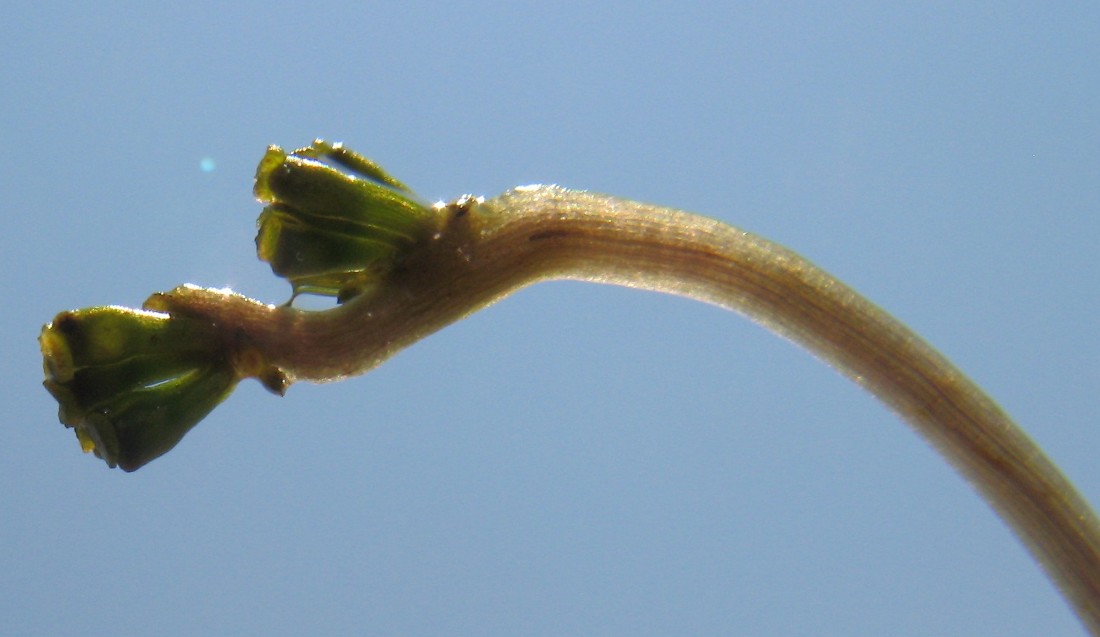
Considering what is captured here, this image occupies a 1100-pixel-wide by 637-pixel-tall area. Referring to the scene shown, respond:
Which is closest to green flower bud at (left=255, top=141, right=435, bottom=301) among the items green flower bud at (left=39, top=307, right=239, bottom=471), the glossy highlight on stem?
the glossy highlight on stem

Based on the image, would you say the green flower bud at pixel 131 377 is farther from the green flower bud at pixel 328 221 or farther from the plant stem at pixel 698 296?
the green flower bud at pixel 328 221

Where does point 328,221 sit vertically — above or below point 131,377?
above

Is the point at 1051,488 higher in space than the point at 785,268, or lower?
lower

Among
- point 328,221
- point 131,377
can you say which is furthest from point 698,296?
point 131,377

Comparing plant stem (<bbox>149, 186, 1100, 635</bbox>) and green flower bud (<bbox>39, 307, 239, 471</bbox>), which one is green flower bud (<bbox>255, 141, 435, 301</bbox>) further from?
green flower bud (<bbox>39, 307, 239, 471</bbox>)

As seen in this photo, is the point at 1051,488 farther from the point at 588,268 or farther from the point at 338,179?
the point at 338,179

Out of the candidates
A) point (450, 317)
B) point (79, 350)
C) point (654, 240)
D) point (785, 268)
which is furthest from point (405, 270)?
point (785, 268)

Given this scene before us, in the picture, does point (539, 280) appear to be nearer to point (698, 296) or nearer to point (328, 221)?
point (698, 296)

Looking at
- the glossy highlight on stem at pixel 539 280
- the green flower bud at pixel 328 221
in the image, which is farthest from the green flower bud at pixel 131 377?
the green flower bud at pixel 328 221
